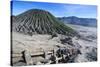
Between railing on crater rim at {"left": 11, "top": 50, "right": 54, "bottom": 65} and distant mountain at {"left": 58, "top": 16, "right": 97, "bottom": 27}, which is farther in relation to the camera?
distant mountain at {"left": 58, "top": 16, "right": 97, "bottom": 27}

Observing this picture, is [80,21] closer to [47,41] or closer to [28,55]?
[47,41]

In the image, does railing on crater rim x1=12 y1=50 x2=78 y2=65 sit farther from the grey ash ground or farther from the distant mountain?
the distant mountain

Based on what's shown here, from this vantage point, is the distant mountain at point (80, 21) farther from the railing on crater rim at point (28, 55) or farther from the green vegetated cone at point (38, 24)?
the railing on crater rim at point (28, 55)

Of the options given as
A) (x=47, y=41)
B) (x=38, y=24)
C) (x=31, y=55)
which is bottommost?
(x=31, y=55)

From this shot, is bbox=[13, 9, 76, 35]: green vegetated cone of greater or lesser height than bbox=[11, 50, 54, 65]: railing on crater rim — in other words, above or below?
above

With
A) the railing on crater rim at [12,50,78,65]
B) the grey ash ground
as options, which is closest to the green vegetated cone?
the grey ash ground

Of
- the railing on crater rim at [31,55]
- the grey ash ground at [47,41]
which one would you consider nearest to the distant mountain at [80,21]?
the grey ash ground at [47,41]

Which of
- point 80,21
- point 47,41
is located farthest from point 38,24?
point 80,21
